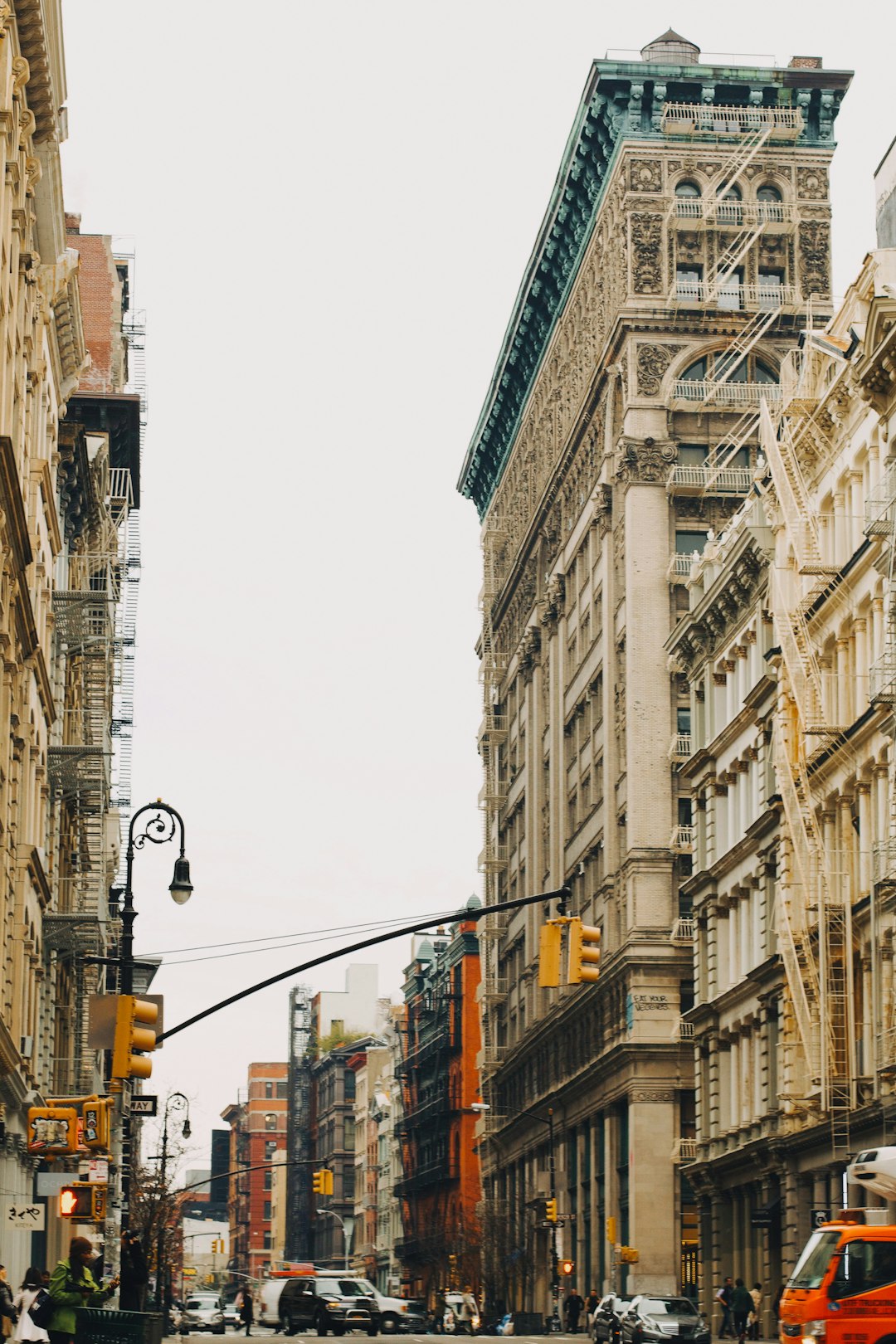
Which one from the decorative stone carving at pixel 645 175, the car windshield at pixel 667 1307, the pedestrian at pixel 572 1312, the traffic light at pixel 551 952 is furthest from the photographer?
the decorative stone carving at pixel 645 175

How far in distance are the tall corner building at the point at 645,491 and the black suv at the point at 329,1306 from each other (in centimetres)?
1512

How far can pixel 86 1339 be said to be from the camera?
29406 millimetres

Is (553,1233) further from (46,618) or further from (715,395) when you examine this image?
(46,618)

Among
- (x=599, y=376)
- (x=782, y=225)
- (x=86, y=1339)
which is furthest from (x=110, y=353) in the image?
(x=86, y=1339)

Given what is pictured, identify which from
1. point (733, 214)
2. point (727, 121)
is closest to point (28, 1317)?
point (733, 214)

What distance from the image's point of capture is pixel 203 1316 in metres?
95.1

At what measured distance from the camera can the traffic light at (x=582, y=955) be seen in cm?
2712

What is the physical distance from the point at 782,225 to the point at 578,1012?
3582cm

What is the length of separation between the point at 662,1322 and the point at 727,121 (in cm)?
5591

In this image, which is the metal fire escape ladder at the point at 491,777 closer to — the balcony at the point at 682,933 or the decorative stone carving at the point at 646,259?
the decorative stone carving at the point at 646,259

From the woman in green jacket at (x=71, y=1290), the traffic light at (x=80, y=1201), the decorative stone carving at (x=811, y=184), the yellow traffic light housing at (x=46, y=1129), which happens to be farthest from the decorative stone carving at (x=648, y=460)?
the woman in green jacket at (x=71, y=1290)

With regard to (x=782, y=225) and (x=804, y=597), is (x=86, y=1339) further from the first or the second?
(x=782, y=225)

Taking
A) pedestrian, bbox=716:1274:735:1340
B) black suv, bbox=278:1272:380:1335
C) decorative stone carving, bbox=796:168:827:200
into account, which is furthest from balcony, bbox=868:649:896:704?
decorative stone carving, bbox=796:168:827:200

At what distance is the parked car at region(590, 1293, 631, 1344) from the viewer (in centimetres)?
5659
